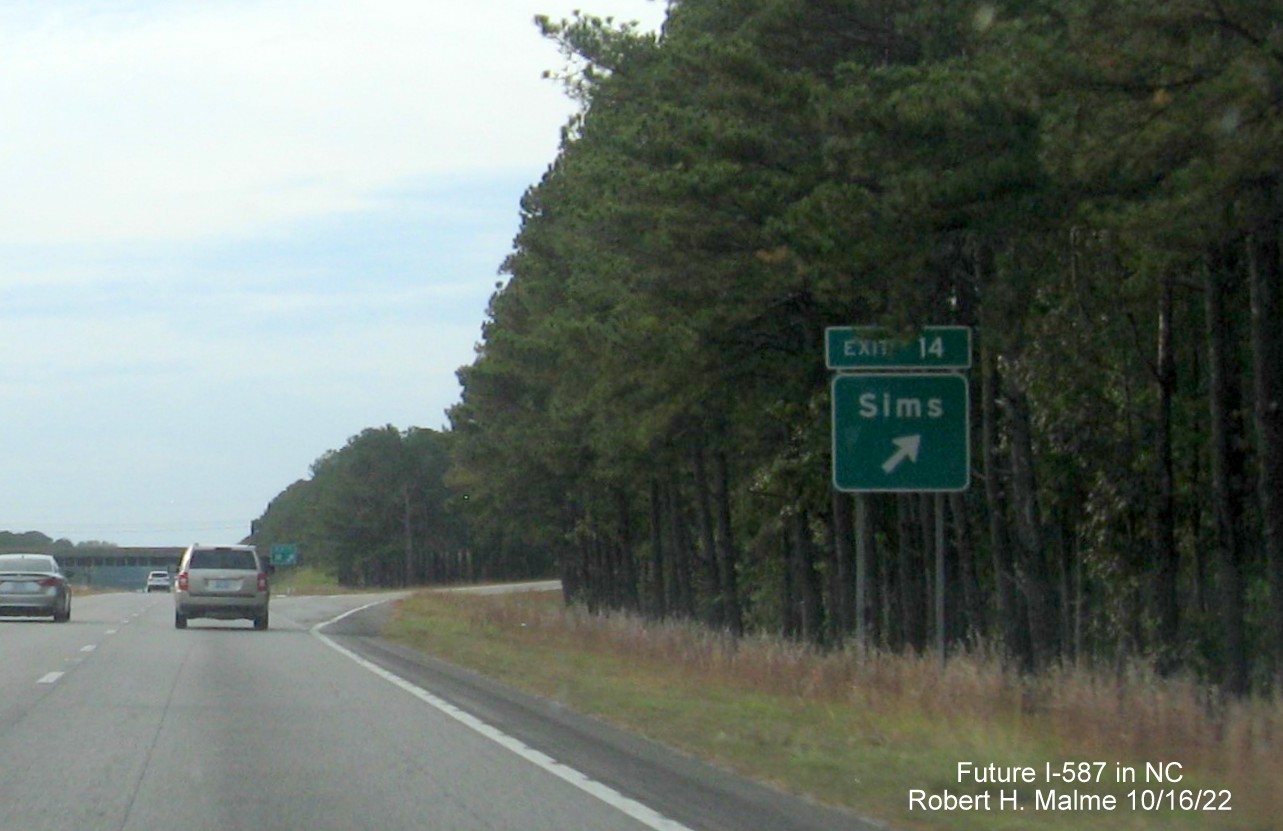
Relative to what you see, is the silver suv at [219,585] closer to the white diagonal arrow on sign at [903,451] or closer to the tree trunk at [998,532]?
the tree trunk at [998,532]

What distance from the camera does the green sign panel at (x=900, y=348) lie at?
17.4 metres

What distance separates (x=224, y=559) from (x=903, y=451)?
23354 millimetres

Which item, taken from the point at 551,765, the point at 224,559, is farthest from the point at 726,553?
the point at 551,765

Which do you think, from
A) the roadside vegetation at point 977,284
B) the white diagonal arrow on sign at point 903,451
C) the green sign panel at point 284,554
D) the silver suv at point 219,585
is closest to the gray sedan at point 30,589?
the silver suv at point 219,585

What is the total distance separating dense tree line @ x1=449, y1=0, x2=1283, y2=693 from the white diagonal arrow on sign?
127 cm

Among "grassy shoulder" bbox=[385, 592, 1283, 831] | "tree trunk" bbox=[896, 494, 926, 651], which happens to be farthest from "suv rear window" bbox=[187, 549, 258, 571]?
"grassy shoulder" bbox=[385, 592, 1283, 831]

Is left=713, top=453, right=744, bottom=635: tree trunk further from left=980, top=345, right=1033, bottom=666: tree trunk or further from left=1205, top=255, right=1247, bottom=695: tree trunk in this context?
left=1205, top=255, right=1247, bottom=695: tree trunk

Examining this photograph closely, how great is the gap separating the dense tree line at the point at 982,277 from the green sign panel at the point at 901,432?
86 cm

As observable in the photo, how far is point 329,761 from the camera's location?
13477mm

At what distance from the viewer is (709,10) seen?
23.7 m

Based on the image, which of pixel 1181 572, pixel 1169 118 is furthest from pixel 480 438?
pixel 1169 118

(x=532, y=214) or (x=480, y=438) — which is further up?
(x=532, y=214)

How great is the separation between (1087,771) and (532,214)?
42.8 metres

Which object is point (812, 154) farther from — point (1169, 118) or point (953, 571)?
point (953, 571)
